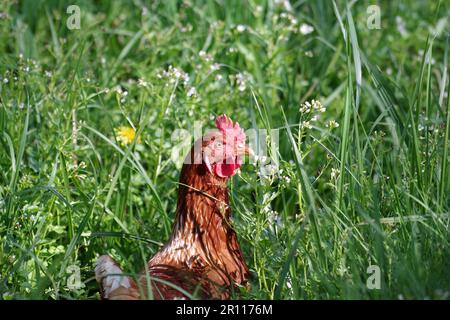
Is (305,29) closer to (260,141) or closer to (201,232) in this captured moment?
(260,141)

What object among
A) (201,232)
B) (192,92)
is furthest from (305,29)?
(201,232)

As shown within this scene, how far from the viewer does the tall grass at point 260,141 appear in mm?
2654

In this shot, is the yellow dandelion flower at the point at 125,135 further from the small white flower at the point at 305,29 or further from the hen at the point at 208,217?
the small white flower at the point at 305,29

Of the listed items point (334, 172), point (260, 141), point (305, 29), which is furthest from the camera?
point (305, 29)

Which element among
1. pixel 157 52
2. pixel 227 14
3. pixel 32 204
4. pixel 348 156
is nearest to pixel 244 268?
pixel 348 156

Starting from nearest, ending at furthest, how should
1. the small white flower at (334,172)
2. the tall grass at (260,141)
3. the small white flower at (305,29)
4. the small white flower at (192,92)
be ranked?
the tall grass at (260,141) → the small white flower at (334,172) → the small white flower at (192,92) → the small white flower at (305,29)

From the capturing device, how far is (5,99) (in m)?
3.51

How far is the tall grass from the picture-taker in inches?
104

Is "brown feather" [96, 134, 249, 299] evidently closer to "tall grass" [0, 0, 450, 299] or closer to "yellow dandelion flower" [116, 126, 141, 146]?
"tall grass" [0, 0, 450, 299]

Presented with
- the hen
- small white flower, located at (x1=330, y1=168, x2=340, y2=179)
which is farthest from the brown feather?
small white flower, located at (x1=330, y1=168, x2=340, y2=179)

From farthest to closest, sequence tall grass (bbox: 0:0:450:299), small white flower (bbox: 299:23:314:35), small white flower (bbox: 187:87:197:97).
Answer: small white flower (bbox: 299:23:314:35)
small white flower (bbox: 187:87:197:97)
tall grass (bbox: 0:0:450:299)

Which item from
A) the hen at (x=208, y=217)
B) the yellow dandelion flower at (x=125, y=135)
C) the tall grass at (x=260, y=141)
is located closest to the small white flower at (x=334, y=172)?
the tall grass at (x=260, y=141)

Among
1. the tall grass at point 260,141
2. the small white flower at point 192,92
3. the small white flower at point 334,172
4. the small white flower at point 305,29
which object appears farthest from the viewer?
the small white flower at point 305,29

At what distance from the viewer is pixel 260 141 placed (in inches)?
134
